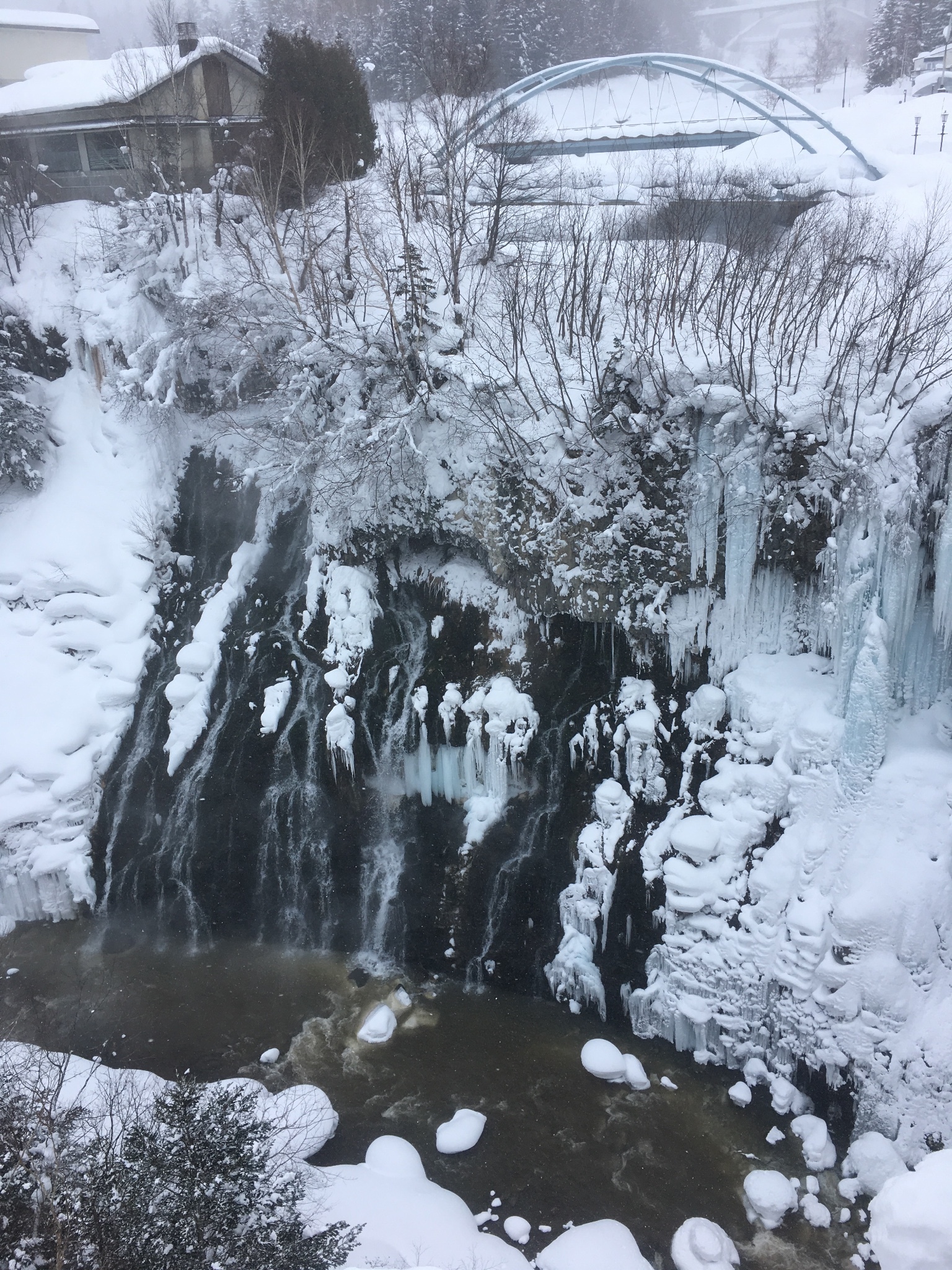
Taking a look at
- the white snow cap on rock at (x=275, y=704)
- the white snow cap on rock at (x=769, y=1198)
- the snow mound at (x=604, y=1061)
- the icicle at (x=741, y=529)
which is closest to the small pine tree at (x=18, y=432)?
the white snow cap on rock at (x=275, y=704)

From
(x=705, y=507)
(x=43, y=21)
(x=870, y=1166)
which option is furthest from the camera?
(x=43, y=21)

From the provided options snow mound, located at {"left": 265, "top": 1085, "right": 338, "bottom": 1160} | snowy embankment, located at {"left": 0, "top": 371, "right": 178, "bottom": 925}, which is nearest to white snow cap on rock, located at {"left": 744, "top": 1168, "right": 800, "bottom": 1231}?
snow mound, located at {"left": 265, "top": 1085, "right": 338, "bottom": 1160}

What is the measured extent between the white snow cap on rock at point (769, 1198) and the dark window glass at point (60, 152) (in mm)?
26024

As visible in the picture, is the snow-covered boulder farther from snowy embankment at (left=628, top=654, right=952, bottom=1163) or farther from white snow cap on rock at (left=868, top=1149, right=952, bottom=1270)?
white snow cap on rock at (left=868, top=1149, right=952, bottom=1270)

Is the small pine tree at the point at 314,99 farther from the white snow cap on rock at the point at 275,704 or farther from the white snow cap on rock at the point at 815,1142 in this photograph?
the white snow cap on rock at the point at 815,1142

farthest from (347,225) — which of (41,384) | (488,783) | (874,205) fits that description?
(874,205)

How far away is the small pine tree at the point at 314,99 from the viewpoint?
56.5 feet

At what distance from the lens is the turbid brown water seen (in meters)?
9.78

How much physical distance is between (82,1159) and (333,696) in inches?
296

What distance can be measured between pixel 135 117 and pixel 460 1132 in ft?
74.2

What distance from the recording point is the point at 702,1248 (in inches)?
355

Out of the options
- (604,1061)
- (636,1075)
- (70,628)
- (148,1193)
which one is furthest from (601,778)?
(70,628)

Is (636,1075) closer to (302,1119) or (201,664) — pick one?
(302,1119)

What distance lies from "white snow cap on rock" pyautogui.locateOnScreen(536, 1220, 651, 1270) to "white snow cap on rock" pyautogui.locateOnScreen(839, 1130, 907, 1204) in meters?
2.74
